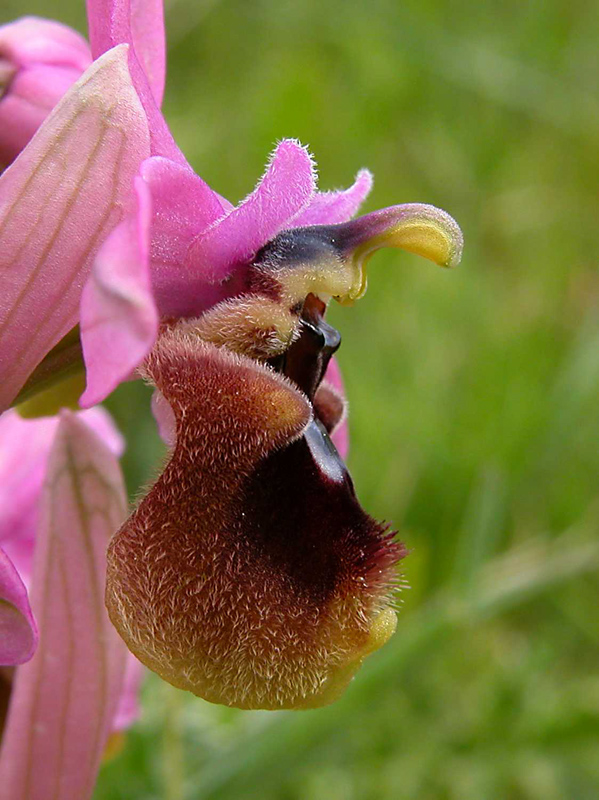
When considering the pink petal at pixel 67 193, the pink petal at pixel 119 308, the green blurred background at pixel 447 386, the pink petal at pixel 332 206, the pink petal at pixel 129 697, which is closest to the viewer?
the pink petal at pixel 119 308

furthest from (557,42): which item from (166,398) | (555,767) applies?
(166,398)

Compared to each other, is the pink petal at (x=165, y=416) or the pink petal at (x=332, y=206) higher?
the pink petal at (x=332, y=206)

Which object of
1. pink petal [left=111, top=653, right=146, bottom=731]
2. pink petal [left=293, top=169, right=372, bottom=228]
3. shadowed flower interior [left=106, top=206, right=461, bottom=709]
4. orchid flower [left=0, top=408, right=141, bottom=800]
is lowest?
pink petal [left=111, top=653, right=146, bottom=731]

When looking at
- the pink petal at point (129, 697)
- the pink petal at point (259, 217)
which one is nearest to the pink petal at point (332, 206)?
the pink petal at point (259, 217)

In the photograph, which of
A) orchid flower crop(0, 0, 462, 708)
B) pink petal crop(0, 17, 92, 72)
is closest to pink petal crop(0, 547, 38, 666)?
orchid flower crop(0, 0, 462, 708)

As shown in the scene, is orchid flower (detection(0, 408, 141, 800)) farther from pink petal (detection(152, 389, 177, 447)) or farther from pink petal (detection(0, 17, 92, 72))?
pink petal (detection(0, 17, 92, 72))

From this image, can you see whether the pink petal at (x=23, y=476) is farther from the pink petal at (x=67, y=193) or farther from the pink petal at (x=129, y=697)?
the pink petal at (x=67, y=193)

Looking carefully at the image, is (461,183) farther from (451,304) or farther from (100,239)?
(100,239)

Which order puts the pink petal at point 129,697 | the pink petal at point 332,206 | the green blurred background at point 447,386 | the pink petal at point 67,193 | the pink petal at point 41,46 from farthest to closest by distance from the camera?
the green blurred background at point 447,386 → the pink petal at point 129,697 → the pink petal at point 41,46 → the pink petal at point 332,206 → the pink petal at point 67,193

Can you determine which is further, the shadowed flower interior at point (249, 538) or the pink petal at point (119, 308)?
the shadowed flower interior at point (249, 538)
